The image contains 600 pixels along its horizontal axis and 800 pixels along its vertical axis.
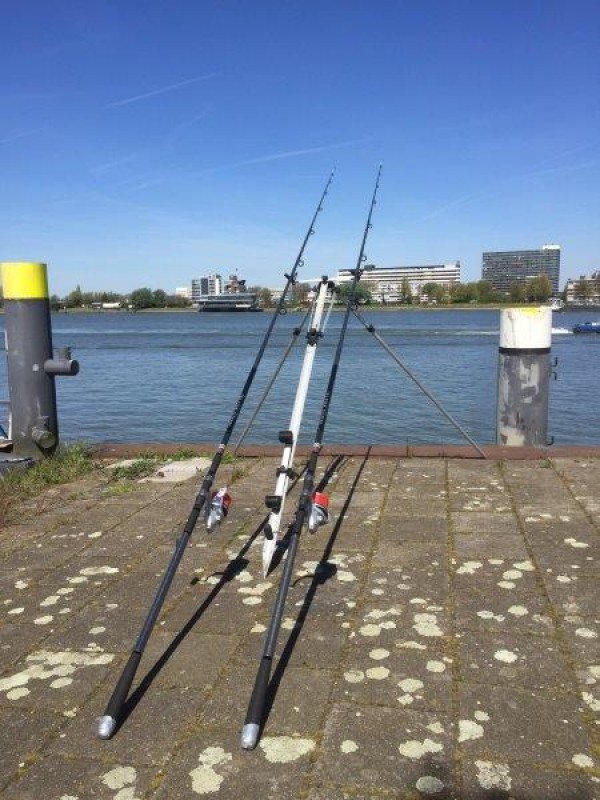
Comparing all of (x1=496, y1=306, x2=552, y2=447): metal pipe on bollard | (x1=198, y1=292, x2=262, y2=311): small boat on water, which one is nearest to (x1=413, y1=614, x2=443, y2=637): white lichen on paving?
(x1=496, y1=306, x2=552, y2=447): metal pipe on bollard

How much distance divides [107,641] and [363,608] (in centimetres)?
140

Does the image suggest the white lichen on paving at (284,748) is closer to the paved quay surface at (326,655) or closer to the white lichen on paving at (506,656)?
the paved quay surface at (326,655)

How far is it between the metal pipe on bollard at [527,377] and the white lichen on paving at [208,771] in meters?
6.27

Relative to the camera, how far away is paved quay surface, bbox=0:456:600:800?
254 centimetres

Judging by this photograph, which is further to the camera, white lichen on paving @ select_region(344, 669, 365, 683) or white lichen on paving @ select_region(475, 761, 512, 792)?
white lichen on paving @ select_region(344, 669, 365, 683)

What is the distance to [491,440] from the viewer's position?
57.1 ft

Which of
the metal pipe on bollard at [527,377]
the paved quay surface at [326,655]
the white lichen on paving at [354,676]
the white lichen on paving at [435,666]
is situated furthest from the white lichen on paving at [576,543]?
the metal pipe on bollard at [527,377]

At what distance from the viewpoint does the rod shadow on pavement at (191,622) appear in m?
3.01

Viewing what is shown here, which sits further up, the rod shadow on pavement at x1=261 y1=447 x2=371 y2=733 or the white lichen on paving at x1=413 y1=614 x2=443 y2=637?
the white lichen on paving at x1=413 y1=614 x2=443 y2=637

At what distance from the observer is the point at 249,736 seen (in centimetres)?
266

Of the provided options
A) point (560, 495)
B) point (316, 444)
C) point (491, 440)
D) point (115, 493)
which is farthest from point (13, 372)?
point (491, 440)

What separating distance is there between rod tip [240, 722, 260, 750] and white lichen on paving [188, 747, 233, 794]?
69 millimetres

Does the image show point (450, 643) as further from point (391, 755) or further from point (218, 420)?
point (218, 420)

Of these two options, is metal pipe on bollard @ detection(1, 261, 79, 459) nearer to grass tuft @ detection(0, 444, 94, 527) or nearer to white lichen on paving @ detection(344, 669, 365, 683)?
grass tuft @ detection(0, 444, 94, 527)
